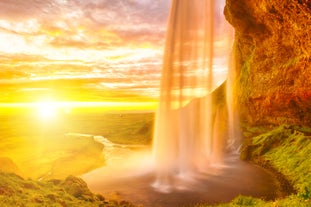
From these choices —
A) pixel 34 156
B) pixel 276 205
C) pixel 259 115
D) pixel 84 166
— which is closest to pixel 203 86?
pixel 259 115

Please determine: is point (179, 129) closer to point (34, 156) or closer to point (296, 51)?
point (296, 51)

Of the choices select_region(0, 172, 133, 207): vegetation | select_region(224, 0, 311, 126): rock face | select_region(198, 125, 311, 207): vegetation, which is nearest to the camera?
select_region(0, 172, 133, 207): vegetation

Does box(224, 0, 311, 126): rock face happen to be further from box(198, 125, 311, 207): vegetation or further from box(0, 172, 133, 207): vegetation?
box(0, 172, 133, 207): vegetation

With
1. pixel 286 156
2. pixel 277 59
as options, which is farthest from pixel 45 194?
pixel 277 59

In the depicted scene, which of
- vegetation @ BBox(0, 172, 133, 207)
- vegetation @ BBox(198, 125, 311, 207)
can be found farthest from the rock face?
vegetation @ BBox(0, 172, 133, 207)

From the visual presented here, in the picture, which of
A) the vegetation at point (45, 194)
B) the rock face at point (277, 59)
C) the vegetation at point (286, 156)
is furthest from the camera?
the rock face at point (277, 59)

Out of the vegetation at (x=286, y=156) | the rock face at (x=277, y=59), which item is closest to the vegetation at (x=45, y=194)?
the vegetation at (x=286, y=156)

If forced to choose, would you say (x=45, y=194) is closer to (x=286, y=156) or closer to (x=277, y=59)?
(x=286, y=156)

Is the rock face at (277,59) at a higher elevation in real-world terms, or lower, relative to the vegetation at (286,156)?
higher

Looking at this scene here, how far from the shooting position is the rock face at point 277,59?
26656 millimetres

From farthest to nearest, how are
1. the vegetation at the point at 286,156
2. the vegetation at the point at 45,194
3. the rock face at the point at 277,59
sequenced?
1. the rock face at the point at 277,59
2. the vegetation at the point at 286,156
3. the vegetation at the point at 45,194

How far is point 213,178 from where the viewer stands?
22531mm

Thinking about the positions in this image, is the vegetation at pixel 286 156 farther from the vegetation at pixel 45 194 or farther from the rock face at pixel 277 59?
the vegetation at pixel 45 194

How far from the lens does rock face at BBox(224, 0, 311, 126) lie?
87.5ft
